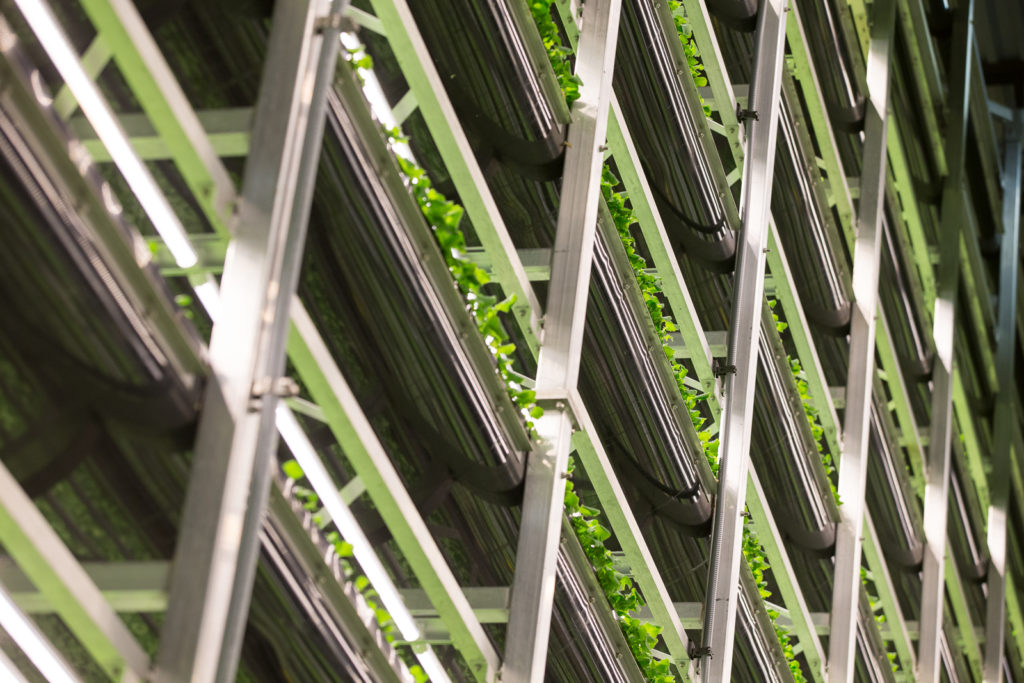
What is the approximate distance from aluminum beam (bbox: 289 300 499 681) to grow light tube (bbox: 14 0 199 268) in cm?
58

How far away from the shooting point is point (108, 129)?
180 inches

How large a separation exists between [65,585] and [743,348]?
23.3 feet

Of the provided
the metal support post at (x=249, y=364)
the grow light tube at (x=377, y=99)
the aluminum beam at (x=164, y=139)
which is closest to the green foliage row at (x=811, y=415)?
the grow light tube at (x=377, y=99)

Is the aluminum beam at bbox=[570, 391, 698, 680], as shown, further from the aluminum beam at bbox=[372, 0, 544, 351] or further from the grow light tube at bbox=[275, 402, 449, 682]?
the grow light tube at bbox=[275, 402, 449, 682]

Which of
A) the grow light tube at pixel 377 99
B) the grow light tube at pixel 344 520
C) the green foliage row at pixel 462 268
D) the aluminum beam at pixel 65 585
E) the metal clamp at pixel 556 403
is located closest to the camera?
the aluminum beam at pixel 65 585

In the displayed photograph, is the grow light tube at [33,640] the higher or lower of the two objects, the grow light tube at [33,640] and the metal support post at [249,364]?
the lower

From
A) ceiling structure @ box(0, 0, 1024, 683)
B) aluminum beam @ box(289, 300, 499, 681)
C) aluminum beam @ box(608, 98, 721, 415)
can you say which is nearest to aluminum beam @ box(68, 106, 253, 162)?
ceiling structure @ box(0, 0, 1024, 683)

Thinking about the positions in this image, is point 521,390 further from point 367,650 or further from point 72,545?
point 72,545

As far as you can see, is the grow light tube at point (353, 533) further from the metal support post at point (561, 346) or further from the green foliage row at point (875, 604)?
the green foliage row at point (875, 604)

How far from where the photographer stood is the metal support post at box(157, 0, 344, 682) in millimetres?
4344

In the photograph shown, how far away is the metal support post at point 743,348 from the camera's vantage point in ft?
31.9

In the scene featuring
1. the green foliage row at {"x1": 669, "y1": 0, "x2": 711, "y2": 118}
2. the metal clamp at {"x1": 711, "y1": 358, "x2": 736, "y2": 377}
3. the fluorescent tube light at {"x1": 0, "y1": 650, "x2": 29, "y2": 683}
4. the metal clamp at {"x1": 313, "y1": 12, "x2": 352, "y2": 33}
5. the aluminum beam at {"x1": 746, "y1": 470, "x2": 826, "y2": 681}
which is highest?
the green foliage row at {"x1": 669, "y1": 0, "x2": 711, "y2": 118}

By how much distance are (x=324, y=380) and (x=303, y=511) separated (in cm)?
53

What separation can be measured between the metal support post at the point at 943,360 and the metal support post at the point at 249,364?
1267 cm
